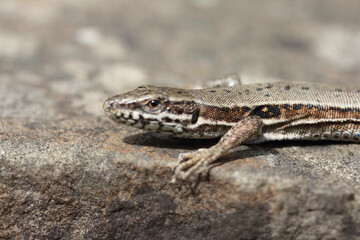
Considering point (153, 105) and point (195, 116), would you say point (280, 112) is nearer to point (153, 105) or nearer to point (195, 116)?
point (195, 116)

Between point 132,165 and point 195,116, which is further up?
point 195,116

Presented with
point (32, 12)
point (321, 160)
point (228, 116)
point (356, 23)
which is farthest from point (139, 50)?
point (356, 23)

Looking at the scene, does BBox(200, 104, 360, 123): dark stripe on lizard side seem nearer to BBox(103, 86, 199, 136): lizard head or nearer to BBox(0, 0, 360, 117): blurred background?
BBox(103, 86, 199, 136): lizard head

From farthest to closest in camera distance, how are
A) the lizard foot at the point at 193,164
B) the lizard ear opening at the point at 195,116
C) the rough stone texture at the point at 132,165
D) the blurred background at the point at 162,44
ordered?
the blurred background at the point at 162,44
the lizard ear opening at the point at 195,116
the lizard foot at the point at 193,164
the rough stone texture at the point at 132,165

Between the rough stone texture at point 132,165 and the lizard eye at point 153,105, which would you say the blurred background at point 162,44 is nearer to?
the rough stone texture at point 132,165

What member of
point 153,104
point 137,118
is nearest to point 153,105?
point 153,104

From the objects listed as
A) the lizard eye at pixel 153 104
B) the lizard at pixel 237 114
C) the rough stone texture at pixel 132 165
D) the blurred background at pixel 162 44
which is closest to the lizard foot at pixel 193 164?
the lizard at pixel 237 114

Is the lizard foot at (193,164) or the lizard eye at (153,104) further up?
the lizard eye at (153,104)

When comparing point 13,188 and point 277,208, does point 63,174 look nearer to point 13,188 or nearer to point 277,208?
point 13,188
